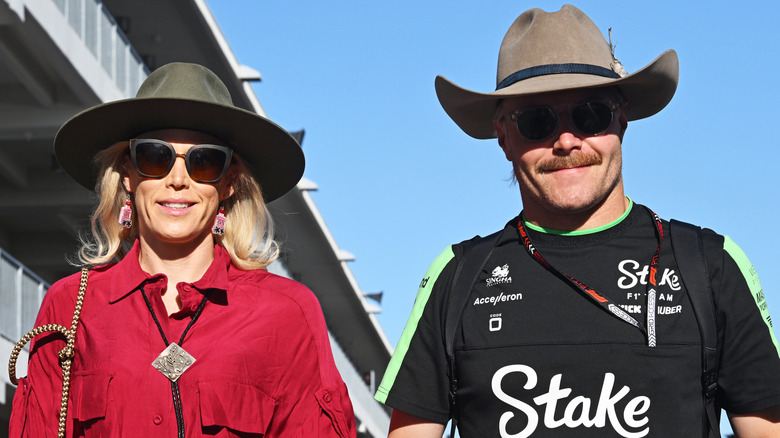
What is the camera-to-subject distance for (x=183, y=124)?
602cm

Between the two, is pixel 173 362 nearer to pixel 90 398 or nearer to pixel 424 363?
pixel 90 398

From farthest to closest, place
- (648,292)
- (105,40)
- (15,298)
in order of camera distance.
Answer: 1. (105,40)
2. (15,298)
3. (648,292)

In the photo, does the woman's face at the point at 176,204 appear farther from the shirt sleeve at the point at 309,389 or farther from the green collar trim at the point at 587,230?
the green collar trim at the point at 587,230

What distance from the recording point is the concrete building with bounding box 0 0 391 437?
15.7 m

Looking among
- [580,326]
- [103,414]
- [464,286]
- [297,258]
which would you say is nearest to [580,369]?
[580,326]

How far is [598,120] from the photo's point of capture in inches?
217

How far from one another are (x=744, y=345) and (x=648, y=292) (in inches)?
16.6

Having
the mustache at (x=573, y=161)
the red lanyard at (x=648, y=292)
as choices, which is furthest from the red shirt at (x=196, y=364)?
the mustache at (x=573, y=161)

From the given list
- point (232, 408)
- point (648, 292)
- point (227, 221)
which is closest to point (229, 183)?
point (227, 221)

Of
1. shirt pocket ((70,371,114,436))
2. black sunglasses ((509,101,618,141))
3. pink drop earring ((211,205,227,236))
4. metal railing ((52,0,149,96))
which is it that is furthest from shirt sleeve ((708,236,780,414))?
metal railing ((52,0,149,96))

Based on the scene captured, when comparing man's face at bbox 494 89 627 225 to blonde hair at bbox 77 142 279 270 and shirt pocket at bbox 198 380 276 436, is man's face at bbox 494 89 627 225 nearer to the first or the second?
blonde hair at bbox 77 142 279 270

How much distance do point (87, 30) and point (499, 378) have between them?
12.6m

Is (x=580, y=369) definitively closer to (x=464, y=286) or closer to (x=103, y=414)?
(x=464, y=286)

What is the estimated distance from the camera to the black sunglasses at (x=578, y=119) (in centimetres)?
549
